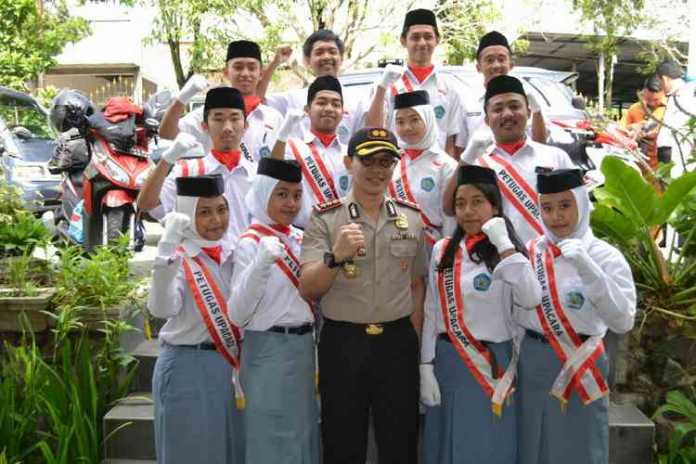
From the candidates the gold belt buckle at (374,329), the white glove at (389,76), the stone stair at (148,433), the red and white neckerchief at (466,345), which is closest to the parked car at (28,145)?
the stone stair at (148,433)

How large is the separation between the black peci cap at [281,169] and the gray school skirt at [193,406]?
84 centimetres

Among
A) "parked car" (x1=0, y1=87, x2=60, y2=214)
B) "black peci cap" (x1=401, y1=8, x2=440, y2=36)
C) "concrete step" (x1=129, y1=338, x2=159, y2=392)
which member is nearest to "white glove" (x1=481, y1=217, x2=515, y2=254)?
"black peci cap" (x1=401, y1=8, x2=440, y2=36)

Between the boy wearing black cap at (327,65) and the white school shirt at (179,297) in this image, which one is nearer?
the white school shirt at (179,297)

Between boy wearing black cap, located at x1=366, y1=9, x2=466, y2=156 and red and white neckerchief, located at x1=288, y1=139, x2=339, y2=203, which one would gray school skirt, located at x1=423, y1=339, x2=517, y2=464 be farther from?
boy wearing black cap, located at x1=366, y1=9, x2=466, y2=156

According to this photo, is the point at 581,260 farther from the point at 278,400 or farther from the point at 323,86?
the point at 323,86

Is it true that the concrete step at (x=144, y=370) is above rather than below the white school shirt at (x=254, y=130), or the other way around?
below

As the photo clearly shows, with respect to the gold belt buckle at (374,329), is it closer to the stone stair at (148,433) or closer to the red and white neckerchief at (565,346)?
the red and white neckerchief at (565,346)

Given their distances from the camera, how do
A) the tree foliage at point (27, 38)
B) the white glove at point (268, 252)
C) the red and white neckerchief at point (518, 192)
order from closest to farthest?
the white glove at point (268, 252) < the red and white neckerchief at point (518, 192) < the tree foliage at point (27, 38)

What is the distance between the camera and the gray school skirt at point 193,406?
10.5 ft

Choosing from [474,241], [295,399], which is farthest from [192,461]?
[474,241]

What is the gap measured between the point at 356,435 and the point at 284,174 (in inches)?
45.7

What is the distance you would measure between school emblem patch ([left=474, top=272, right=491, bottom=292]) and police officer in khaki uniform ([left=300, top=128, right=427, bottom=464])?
298 millimetres

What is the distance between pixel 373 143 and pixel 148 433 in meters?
2.11

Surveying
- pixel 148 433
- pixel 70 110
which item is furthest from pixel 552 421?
pixel 70 110
